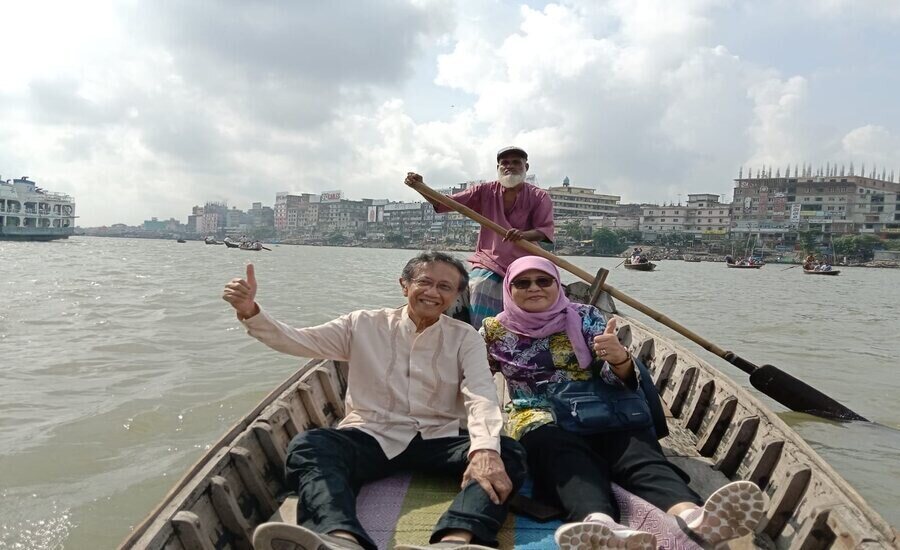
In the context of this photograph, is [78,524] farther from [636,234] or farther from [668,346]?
[636,234]

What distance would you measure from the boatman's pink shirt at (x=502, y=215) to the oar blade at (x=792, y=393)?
7.58ft

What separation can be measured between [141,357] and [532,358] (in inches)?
262

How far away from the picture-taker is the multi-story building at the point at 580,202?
9912 centimetres

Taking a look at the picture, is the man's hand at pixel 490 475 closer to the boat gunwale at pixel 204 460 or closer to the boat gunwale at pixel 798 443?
the boat gunwale at pixel 204 460

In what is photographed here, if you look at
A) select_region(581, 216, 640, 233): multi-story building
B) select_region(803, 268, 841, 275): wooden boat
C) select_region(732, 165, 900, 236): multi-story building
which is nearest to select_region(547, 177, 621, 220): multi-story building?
select_region(581, 216, 640, 233): multi-story building

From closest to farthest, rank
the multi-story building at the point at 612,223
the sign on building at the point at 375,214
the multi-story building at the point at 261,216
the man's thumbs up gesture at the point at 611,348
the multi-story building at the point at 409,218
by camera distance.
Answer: the man's thumbs up gesture at the point at 611,348
the multi-story building at the point at 612,223
the multi-story building at the point at 409,218
the sign on building at the point at 375,214
the multi-story building at the point at 261,216

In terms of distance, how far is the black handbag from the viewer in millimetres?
2496

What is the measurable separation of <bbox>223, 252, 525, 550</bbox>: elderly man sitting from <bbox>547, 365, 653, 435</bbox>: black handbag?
0.32 metres

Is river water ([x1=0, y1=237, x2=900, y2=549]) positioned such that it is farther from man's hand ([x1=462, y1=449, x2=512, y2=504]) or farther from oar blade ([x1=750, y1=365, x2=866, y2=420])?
man's hand ([x1=462, y1=449, x2=512, y2=504])

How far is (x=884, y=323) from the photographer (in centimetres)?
1472

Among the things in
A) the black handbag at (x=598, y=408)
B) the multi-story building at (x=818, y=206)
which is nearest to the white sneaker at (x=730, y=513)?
the black handbag at (x=598, y=408)

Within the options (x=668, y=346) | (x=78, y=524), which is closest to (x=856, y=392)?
(x=668, y=346)

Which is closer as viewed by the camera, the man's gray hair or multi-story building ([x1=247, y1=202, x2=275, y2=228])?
the man's gray hair

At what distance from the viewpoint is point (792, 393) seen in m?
5.34
